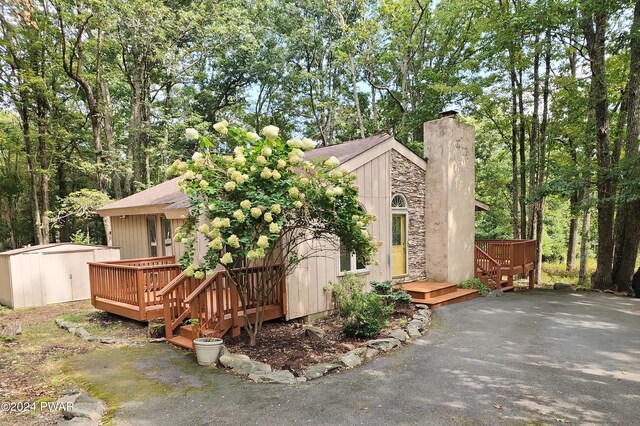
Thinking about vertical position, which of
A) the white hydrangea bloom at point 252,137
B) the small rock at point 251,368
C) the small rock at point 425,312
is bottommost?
the small rock at point 425,312

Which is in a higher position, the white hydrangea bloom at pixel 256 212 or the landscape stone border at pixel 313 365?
the white hydrangea bloom at pixel 256 212

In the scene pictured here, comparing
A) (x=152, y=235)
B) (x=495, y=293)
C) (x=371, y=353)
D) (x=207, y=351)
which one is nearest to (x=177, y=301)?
(x=207, y=351)

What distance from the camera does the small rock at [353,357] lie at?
4.87 metres

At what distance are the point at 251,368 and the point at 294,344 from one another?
1.18 metres

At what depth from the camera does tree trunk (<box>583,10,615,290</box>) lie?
1033 cm

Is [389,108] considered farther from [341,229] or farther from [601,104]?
[341,229]

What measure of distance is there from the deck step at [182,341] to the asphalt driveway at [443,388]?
0.17m

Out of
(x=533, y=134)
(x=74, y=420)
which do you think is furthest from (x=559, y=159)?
(x=74, y=420)

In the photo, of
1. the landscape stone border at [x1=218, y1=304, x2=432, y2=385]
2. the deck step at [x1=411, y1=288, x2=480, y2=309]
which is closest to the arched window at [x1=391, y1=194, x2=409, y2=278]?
the deck step at [x1=411, y1=288, x2=480, y2=309]

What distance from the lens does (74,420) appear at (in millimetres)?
3307

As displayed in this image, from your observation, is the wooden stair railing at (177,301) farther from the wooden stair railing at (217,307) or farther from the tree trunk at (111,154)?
the tree trunk at (111,154)

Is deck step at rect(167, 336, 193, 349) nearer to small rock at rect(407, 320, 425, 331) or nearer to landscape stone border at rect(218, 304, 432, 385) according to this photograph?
landscape stone border at rect(218, 304, 432, 385)

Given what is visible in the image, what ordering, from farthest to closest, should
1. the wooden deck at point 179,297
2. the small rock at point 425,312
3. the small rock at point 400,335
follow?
the small rock at point 425,312
the small rock at point 400,335
the wooden deck at point 179,297

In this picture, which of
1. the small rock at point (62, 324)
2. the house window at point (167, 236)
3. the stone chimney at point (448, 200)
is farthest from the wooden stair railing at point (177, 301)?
the stone chimney at point (448, 200)
